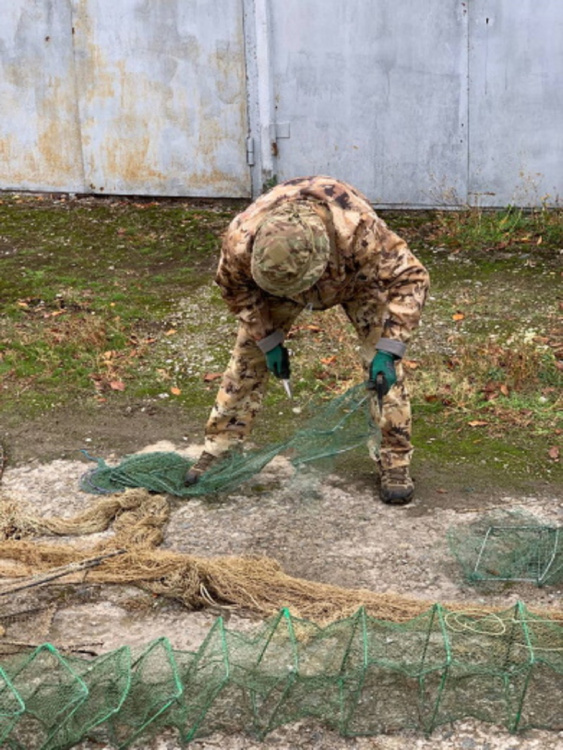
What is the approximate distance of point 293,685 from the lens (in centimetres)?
368

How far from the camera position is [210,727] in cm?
366

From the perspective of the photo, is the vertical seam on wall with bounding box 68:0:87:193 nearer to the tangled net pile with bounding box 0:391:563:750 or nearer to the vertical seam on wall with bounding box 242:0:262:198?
the vertical seam on wall with bounding box 242:0:262:198

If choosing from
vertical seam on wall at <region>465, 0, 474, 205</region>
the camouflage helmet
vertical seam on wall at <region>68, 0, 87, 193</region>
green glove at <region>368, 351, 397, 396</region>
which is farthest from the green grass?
the camouflage helmet

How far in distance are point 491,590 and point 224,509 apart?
145 cm

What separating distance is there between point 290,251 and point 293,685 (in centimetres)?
179

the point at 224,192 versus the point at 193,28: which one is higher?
the point at 193,28

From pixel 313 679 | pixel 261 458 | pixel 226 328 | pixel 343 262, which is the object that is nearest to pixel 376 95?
pixel 226 328

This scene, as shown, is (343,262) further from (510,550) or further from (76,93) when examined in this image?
(76,93)

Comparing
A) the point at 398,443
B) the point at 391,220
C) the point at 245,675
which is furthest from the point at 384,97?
the point at 245,675

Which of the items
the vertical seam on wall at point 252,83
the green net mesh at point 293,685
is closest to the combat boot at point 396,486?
the green net mesh at point 293,685

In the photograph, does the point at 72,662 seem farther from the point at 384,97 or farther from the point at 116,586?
the point at 384,97

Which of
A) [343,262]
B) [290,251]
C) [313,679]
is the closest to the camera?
[313,679]

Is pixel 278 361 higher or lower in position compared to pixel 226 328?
higher

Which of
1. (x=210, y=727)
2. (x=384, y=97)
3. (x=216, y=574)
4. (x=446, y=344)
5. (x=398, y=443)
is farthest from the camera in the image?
(x=384, y=97)
